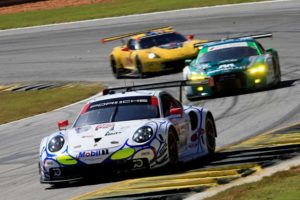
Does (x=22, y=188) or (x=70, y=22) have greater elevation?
(x=22, y=188)

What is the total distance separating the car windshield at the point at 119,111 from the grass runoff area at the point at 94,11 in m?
28.1

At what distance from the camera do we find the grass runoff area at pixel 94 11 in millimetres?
42781

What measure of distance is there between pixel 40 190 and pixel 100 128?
114cm

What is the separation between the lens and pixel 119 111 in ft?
43.3

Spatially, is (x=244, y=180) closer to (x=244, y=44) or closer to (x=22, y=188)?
(x=22, y=188)

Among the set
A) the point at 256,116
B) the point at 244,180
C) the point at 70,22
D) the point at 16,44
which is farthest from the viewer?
the point at 70,22

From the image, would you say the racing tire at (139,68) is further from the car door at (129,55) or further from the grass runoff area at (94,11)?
the grass runoff area at (94,11)

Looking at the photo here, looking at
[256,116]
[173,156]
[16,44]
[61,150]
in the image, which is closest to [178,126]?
[173,156]

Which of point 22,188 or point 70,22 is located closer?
point 22,188

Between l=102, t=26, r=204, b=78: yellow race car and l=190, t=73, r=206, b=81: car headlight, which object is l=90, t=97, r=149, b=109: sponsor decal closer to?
l=190, t=73, r=206, b=81: car headlight

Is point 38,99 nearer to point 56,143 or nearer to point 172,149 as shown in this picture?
point 56,143

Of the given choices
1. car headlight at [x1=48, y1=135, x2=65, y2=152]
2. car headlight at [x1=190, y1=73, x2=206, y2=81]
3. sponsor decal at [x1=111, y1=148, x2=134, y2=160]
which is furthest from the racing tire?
sponsor decal at [x1=111, y1=148, x2=134, y2=160]

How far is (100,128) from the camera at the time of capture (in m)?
12.7

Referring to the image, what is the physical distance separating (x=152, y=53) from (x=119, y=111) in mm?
14358
